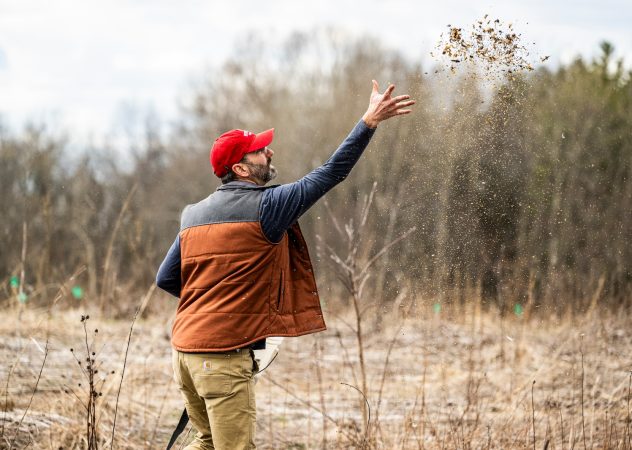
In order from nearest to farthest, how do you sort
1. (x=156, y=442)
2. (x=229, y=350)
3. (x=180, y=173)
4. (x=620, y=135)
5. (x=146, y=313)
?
1. (x=229, y=350)
2. (x=156, y=442)
3. (x=620, y=135)
4. (x=146, y=313)
5. (x=180, y=173)

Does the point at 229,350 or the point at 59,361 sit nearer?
the point at 229,350

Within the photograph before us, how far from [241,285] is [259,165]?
59 centimetres

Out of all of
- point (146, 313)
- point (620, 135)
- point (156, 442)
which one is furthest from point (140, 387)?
point (620, 135)

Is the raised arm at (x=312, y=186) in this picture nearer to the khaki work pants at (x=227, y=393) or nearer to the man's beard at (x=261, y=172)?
the man's beard at (x=261, y=172)

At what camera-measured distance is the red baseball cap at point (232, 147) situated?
10.8 ft

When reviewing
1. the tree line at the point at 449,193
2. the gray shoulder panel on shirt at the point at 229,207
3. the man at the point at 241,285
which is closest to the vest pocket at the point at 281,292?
the man at the point at 241,285

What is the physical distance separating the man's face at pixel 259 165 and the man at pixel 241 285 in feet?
0.36

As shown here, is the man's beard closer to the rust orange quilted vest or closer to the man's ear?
the man's ear

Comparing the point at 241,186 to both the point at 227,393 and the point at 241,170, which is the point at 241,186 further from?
the point at 227,393

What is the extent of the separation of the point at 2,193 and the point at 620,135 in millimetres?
16501

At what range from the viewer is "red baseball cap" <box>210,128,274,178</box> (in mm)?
3299

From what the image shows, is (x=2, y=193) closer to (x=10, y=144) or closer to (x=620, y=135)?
(x=10, y=144)

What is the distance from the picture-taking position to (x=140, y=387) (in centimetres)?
594

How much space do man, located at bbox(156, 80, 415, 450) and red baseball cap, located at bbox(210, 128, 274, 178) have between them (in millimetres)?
115
